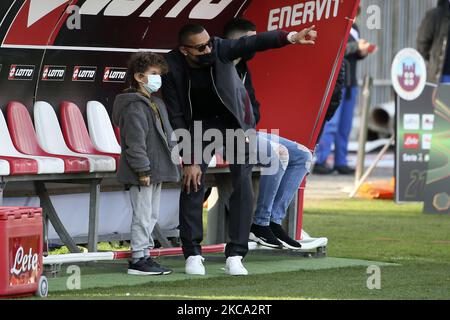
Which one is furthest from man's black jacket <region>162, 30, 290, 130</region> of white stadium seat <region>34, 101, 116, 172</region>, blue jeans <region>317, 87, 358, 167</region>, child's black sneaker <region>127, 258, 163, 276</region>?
blue jeans <region>317, 87, 358, 167</region>

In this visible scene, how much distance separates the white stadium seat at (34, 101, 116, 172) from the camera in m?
10.2

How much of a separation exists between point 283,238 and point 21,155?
219cm

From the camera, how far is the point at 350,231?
527 inches

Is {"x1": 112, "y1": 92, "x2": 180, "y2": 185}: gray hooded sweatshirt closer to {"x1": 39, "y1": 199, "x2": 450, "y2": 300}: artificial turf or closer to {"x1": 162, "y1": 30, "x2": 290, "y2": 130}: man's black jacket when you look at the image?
{"x1": 162, "y1": 30, "x2": 290, "y2": 130}: man's black jacket

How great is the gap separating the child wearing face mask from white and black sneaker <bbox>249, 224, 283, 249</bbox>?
1089 millimetres

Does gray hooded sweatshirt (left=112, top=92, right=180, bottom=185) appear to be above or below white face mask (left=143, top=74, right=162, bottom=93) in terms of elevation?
below

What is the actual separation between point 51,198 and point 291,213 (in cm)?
197

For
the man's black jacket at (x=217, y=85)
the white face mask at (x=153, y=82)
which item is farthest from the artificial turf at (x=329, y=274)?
the white face mask at (x=153, y=82)

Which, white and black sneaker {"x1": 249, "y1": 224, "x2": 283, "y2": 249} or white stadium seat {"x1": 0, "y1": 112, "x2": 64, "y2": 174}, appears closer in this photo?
white stadium seat {"x1": 0, "y1": 112, "x2": 64, "y2": 174}

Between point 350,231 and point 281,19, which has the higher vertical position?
point 281,19

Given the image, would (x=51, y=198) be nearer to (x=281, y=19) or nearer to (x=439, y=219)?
(x=281, y=19)
